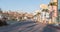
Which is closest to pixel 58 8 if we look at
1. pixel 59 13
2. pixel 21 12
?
pixel 59 13

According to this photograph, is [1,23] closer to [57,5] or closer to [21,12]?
[57,5]

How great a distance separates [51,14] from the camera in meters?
75.4

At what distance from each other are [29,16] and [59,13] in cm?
6950

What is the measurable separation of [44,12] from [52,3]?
530 inches

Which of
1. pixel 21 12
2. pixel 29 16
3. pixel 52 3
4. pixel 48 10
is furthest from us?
pixel 29 16

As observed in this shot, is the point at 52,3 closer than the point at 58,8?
Yes

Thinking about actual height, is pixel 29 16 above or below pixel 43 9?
below

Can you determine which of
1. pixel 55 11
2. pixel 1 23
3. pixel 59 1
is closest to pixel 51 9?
pixel 55 11

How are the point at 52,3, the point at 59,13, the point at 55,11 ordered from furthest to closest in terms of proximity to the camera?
1. the point at 55,11
2. the point at 59,13
3. the point at 52,3

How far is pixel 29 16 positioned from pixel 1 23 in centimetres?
9675

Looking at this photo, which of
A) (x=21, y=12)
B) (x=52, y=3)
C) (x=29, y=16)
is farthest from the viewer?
(x=29, y=16)

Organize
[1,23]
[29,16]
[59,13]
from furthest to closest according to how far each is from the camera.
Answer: [29,16]
[59,13]
[1,23]

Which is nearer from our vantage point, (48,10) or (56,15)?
(56,15)

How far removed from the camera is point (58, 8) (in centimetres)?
7169
